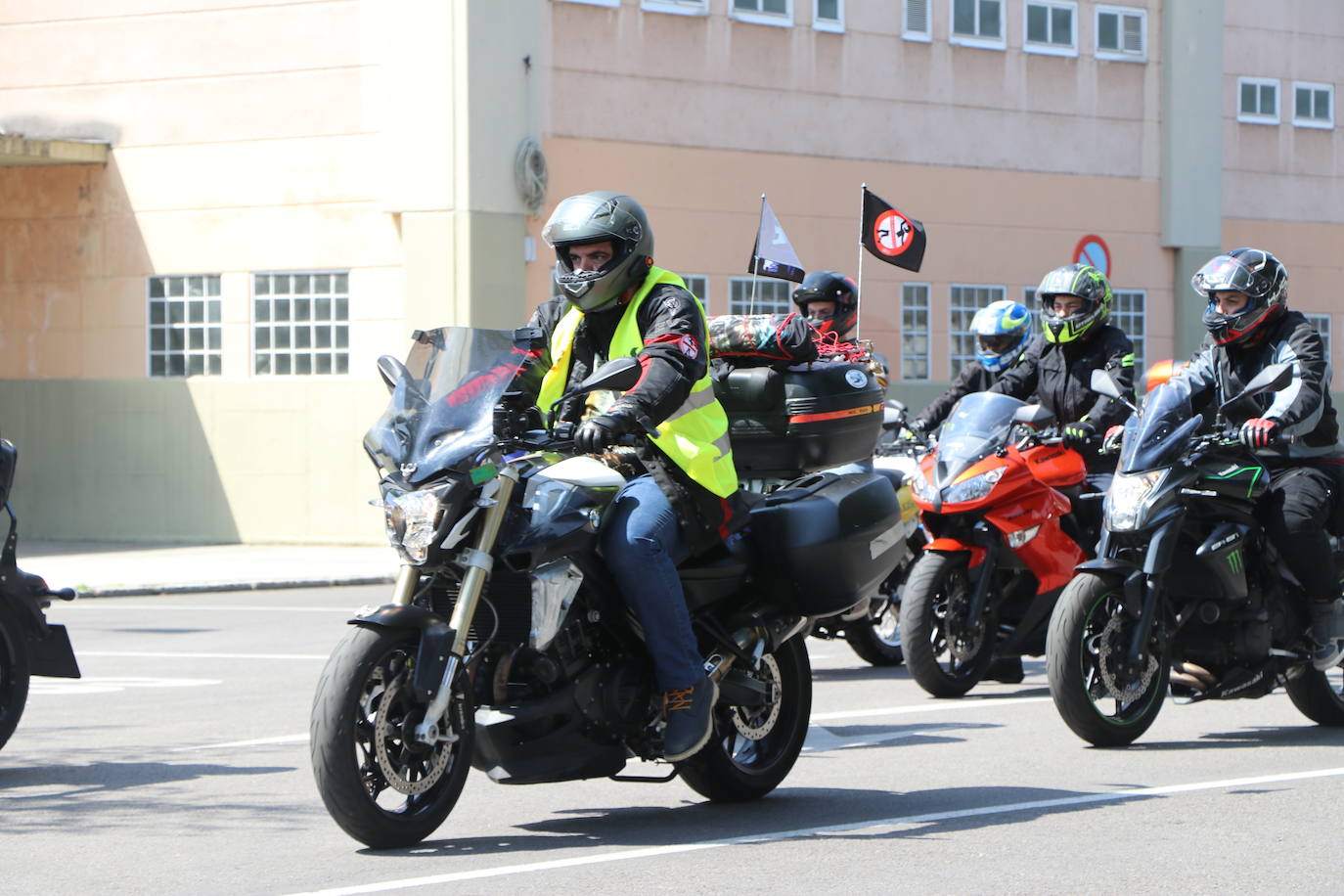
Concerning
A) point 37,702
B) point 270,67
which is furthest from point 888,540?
Answer: point 270,67

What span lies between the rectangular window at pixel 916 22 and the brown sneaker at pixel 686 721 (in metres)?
20.1

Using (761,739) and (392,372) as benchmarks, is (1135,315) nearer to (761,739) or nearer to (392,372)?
(761,739)

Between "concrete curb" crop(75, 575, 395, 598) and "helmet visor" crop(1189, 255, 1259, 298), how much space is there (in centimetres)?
1133

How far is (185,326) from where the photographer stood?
77.3 ft

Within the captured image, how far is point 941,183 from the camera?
26203 mm

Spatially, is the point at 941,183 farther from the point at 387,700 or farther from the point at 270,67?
the point at 387,700

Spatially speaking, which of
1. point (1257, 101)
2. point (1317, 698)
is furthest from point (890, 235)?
point (1257, 101)

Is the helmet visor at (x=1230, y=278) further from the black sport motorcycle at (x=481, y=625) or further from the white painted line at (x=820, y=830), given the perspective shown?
the black sport motorcycle at (x=481, y=625)

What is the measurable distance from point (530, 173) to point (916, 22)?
633 cm

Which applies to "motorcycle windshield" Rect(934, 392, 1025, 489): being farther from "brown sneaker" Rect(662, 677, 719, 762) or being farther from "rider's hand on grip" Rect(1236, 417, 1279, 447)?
"brown sneaker" Rect(662, 677, 719, 762)

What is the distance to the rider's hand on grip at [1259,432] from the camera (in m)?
8.56

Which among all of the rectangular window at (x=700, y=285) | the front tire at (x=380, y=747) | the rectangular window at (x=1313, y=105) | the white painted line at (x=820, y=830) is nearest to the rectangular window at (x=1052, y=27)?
the rectangular window at (x=1313, y=105)

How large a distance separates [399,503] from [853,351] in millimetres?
4439

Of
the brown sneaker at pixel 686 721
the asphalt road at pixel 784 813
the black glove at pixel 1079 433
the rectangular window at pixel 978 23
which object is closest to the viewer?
the asphalt road at pixel 784 813
